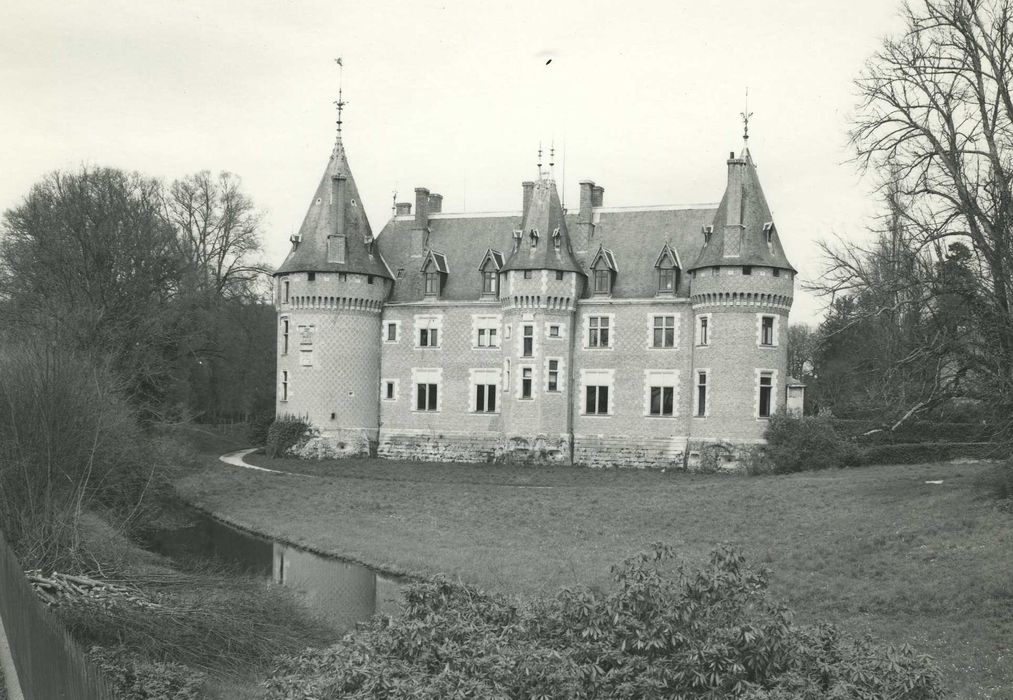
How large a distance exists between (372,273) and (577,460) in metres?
10.9

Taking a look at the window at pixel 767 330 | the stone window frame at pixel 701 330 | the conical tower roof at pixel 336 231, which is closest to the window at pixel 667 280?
the stone window frame at pixel 701 330

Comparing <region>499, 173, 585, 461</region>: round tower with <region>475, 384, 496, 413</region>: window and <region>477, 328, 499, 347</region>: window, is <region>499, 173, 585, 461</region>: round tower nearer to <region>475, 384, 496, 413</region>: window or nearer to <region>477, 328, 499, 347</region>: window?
<region>477, 328, 499, 347</region>: window

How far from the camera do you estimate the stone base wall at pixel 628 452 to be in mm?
34312

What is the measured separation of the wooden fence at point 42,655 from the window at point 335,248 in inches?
1186

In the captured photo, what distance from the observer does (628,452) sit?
3494cm

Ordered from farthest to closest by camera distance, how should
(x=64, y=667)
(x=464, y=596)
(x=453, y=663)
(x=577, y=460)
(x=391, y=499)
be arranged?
(x=577, y=460)
(x=391, y=499)
(x=464, y=596)
(x=453, y=663)
(x=64, y=667)

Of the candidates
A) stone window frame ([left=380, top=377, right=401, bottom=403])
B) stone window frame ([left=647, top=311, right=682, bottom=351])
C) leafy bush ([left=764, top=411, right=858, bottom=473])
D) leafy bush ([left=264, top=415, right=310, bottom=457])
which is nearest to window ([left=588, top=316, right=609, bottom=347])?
stone window frame ([left=647, top=311, right=682, bottom=351])

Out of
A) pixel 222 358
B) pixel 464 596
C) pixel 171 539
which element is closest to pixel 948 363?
pixel 464 596

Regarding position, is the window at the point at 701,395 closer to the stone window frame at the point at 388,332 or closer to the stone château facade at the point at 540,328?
the stone château facade at the point at 540,328

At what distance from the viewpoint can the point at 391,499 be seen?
87.1 feet

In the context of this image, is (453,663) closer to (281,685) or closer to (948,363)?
(281,685)

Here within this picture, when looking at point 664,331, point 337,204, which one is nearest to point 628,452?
point 664,331

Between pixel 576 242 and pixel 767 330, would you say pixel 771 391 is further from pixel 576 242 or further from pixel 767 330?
pixel 576 242

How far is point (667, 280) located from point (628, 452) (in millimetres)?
6489
